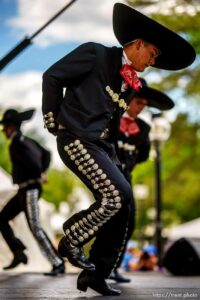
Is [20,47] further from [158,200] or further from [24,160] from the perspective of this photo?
[158,200]

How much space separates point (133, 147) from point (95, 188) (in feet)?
9.14

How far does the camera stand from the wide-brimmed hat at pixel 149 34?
14.2ft

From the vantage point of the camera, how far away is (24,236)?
12.1 m

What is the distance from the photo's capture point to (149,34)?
441 centimetres

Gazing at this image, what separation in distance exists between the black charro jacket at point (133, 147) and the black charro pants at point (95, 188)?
7.96 ft

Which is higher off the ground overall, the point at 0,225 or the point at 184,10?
the point at 184,10

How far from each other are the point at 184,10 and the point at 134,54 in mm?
11765

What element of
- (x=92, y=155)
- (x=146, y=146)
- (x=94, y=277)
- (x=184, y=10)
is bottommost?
(x=94, y=277)

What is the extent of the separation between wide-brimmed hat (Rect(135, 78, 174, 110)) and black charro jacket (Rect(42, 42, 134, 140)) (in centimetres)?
234

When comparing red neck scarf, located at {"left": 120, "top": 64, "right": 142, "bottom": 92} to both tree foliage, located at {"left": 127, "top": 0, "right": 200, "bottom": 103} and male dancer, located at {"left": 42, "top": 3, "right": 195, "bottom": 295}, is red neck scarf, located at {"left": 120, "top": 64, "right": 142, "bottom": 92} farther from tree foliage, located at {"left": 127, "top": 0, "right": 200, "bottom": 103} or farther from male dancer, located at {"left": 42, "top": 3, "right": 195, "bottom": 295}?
tree foliage, located at {"left": 127, "top": 0, "right": 200, "bottom": 103}

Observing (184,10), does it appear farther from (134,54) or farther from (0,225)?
(134,54)

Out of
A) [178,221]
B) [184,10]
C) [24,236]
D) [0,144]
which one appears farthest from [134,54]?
[0,144]

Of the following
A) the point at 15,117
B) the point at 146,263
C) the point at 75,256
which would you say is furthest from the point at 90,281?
the point at 146,263

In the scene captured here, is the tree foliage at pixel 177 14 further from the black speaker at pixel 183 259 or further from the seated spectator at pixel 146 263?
the black speaker at pixel 183 259
